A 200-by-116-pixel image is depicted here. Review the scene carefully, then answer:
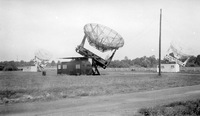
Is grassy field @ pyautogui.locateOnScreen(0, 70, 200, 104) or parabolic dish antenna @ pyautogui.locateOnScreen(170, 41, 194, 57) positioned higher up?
parabolic dish antenna @ pyautogui.locateOnScreen(170, 41, 194, 57)

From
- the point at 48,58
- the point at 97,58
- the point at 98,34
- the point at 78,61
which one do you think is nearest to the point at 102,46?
the point at 98,34

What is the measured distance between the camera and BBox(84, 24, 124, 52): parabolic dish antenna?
33.8 meters

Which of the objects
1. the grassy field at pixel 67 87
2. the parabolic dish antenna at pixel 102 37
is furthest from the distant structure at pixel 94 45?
the grassy field at pixel 67 87

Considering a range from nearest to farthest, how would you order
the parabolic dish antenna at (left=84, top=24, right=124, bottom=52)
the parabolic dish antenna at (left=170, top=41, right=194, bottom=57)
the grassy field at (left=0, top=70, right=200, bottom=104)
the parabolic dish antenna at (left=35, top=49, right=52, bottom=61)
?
the grassy field at (left=0, top=70, right=200, bottom=104), the parabolic dish antenna at (left=84, top=24, right=124, bottom=52), the parabolic dish antenna at (left=170, top=41, right=194, bottom=57), the parabolic dish antenna at (left=35, top=49, right=52, bottom=61)

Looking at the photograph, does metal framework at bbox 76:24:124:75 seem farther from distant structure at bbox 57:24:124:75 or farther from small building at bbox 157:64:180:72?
small building at bbox 157:64:180:72

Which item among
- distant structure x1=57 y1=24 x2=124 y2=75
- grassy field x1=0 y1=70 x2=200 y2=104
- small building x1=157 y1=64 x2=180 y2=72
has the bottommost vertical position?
grassy field x1=0 y1=70 x2=200 y2=104

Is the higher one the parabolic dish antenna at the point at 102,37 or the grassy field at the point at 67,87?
the parabolic dish antenna at the point at 102,37

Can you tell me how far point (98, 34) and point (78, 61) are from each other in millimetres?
8479

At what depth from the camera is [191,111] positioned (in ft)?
25.6

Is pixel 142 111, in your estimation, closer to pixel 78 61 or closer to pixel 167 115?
pixel 167 115

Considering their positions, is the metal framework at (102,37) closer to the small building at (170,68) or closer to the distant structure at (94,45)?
the distant structure at (94,45)

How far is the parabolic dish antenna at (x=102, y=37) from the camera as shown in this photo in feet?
111

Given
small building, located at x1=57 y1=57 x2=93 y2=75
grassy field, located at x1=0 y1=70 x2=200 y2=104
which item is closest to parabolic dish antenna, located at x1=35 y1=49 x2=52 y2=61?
small building, located at x1=57 y1=57 x2=93 y2=75

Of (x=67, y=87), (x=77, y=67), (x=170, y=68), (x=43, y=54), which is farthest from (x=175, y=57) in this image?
(x=67, y=87)
